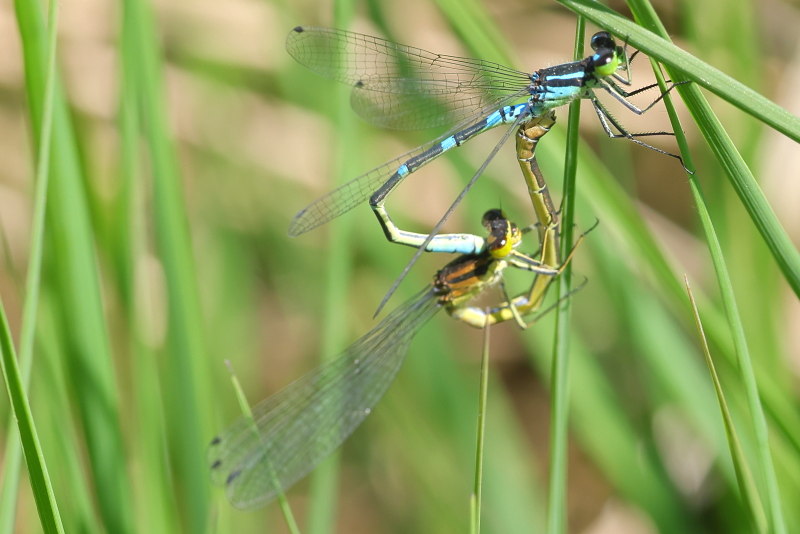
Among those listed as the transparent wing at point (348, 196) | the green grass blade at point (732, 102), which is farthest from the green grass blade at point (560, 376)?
the transparent wing at point (348, 196)

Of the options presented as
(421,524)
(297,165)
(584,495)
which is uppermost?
(297,165)

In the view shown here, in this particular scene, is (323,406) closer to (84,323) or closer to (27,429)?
(84,323)

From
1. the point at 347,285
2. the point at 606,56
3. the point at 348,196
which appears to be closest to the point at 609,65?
the point at 606,56

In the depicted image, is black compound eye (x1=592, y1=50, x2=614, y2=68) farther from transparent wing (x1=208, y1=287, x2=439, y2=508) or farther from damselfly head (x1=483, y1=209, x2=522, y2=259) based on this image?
transparent wing (x1=208, y1=287, x2=439, y2=508)

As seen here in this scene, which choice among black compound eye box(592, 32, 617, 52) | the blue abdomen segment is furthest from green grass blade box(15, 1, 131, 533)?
black compound eye box(592, 32, 617, 52)

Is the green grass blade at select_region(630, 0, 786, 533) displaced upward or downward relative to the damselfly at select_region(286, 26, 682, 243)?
downward

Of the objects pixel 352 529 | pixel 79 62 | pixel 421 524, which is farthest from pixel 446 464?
pixel 79 62

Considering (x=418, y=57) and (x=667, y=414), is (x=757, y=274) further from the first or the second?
(x=418, y=57)
